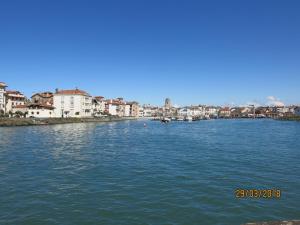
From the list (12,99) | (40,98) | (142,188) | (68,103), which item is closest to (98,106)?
(68,103)

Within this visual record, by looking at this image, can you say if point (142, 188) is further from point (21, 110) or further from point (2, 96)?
point (21, 110)

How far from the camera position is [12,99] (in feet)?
457

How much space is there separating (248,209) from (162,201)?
15.9 ft

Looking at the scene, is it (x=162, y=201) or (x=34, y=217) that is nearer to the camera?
(x=34, y=217)

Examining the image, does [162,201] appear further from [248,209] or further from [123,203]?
[248,209]

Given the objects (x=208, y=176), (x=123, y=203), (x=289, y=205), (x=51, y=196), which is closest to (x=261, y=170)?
(x=208, y=176)

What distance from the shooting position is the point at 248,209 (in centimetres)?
1770

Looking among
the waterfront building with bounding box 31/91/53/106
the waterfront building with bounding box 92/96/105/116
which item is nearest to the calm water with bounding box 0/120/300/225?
the waterfront building with bounding box 31/91/53/106
